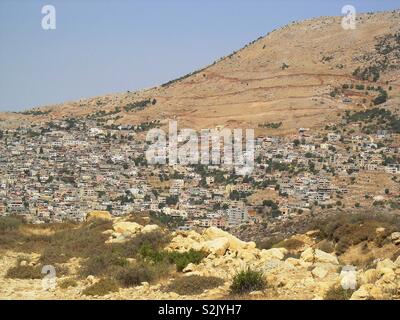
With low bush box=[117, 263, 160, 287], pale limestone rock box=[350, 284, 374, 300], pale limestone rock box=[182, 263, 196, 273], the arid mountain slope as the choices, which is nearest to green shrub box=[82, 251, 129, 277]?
low bush box=[117, 263, 160, 287]

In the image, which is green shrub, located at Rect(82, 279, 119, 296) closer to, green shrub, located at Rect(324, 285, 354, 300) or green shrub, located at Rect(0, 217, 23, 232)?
green shrub, located at Rect(324, 285, 354, 300)

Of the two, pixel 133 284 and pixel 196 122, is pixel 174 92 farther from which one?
pixel 133 284

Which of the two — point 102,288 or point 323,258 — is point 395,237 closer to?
point 323,258

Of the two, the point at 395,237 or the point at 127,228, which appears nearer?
the point at 395,237

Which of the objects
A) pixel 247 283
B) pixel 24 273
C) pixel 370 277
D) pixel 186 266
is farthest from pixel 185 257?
pixel 370 277

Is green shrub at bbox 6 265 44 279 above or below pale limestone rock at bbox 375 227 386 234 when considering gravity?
→ below
